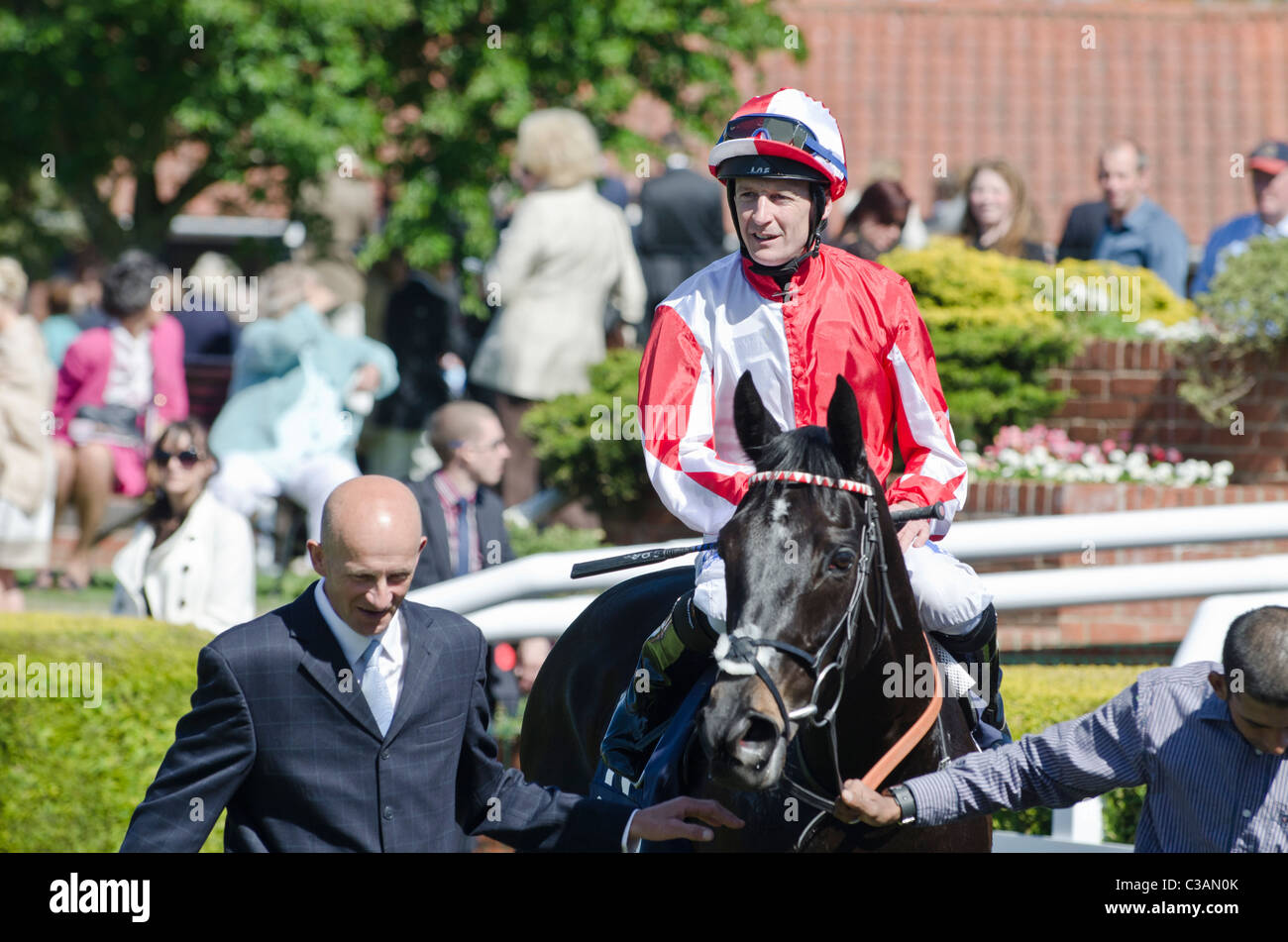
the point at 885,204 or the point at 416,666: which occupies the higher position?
the point at 885,204

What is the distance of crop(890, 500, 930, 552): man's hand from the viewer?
4.02 meters

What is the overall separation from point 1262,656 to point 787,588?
0.99m

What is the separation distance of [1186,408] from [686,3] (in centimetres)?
442

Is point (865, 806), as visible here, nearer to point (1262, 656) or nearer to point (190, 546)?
point (1262, 656)

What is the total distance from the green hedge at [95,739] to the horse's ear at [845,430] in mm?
3006

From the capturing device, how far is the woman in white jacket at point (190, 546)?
697cm

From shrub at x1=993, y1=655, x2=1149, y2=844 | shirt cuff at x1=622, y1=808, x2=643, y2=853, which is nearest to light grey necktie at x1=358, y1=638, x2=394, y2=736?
shirt cuff at x1=622, y1=808, x2=643, y2=853

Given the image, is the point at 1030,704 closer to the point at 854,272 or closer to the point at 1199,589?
the point at 1199,589

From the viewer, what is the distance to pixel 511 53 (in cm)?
1105

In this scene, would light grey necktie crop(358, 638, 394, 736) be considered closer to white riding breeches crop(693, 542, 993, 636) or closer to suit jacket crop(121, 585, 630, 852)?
suit jacket crop(121, 585, 630, 852)

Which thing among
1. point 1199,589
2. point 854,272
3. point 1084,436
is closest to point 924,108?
point 1084,436

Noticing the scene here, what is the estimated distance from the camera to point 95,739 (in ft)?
21.4

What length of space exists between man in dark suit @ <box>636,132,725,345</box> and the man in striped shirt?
6.00 metres
